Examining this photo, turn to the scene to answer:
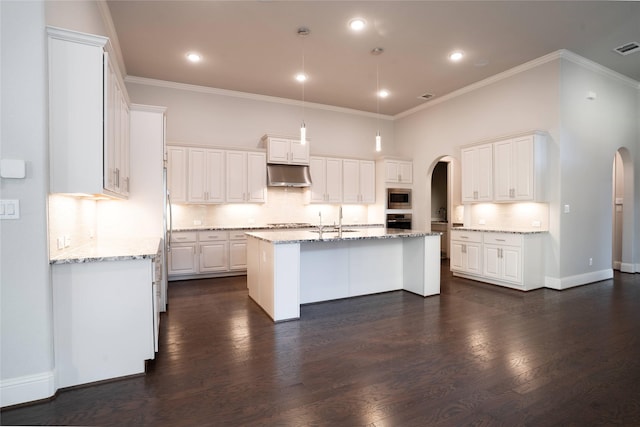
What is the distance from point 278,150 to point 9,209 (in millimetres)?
4745

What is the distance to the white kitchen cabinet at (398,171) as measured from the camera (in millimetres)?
7441

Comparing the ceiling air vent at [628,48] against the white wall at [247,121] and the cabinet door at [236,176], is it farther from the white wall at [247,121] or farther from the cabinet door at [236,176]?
the cabinet door at [236,176]

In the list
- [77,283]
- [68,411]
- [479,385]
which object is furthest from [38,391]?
[479,385]

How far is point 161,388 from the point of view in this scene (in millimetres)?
2287

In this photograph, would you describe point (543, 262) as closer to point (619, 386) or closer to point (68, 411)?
point (619, 386)

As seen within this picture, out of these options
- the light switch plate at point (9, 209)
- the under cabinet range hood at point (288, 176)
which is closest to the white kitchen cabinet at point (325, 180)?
the under cabinet range hood at point (288, 176)

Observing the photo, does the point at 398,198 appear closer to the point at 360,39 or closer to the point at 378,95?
the point at 378,95

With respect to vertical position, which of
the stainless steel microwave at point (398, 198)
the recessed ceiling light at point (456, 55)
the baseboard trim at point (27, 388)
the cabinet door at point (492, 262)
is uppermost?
the recessed ceiling light at point (456, 55)

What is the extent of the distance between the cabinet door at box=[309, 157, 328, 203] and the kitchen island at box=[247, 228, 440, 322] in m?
2.52

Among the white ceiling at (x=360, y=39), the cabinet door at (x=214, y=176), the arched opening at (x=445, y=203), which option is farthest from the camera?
the arched opening at (x=445, y=203)

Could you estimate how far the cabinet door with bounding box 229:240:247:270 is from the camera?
6.02 meters

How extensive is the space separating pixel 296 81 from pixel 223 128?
5.61 feet

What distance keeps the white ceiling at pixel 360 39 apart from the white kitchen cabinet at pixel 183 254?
9.12 feet

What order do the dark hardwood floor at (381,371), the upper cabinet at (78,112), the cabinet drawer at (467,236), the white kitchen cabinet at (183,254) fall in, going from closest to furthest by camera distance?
1. the dark hardwood floor at (381,371)
2. the upper cabinet at (78,112)
3. the cabinet drawer at (467,236)
4. the white kitchen cabinet at (183,254)
